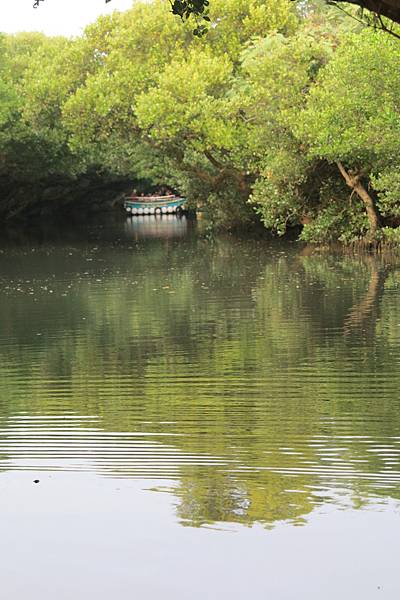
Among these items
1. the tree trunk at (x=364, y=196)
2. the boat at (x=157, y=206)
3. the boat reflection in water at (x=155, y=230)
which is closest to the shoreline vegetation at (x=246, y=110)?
the tree trunk at (x=364, y=196)

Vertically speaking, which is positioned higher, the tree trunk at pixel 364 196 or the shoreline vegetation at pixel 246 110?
the shoreline vegetation at pixel 246 110

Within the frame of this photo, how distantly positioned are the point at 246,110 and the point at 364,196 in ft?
19.9

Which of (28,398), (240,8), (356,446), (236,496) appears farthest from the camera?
(240,8)

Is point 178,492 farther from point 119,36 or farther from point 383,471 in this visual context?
point 119,36

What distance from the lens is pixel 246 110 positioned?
33562 millimetres

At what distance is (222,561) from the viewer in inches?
229

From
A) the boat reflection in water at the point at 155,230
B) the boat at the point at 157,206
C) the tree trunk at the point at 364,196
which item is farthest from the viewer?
the boat at the point at 157,206

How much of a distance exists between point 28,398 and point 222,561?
5437 mm

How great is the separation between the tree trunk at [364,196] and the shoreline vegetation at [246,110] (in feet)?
0.14

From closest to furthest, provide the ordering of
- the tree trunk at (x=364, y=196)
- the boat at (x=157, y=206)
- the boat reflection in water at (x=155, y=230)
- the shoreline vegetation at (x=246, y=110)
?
the shoreline vegetation at (x=246, y=110), the tree trunk at (x=364, y=196), the boat reflection in water at (x=155, y=230), the boat at (x=157, y=206)

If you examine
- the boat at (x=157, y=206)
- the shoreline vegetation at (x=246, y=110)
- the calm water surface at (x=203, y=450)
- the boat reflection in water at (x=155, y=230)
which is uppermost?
the shoreline vegetation at (x=246, y=110)

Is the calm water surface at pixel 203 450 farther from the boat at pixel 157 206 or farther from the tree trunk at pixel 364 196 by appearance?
the boat at pixel 157 206

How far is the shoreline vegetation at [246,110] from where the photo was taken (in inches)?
1024

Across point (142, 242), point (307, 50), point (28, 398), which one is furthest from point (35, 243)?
point (28, 398)
